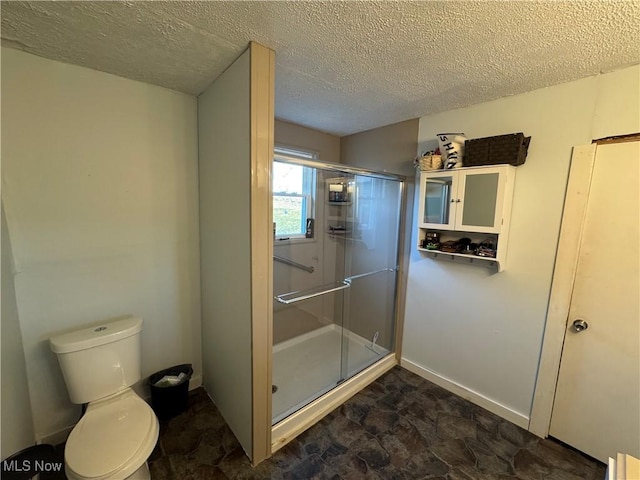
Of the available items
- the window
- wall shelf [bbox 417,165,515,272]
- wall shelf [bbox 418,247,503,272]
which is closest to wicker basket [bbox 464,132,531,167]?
wall shelf [bbox 417,165,515,272]

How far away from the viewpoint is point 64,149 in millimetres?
1521

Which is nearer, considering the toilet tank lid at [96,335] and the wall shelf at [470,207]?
the toilet tank lid at [96,335]

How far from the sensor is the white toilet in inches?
46.0

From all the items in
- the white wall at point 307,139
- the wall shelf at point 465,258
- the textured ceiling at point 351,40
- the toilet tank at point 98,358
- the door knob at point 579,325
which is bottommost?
the toilet tank at point 98,358

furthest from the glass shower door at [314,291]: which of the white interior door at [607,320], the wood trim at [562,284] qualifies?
the white interior door at [607,320]

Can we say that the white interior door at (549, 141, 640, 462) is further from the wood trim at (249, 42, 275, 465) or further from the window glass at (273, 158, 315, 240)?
the window glass at (273, 158, 315, 240)

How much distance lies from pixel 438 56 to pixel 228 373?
2.26 metres

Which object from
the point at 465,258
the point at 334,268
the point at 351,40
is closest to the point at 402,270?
the point at 465,258

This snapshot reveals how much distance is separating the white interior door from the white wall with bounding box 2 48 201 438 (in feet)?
8.56

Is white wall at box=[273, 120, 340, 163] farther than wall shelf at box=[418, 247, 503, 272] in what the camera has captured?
Yes

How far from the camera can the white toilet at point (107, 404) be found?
46.0 inches

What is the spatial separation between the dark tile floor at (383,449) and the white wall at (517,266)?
250mm

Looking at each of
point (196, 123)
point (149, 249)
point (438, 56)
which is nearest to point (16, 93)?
point (196, 123)

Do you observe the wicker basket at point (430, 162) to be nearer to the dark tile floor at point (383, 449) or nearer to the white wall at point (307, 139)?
the white wall at point (307, 139)
